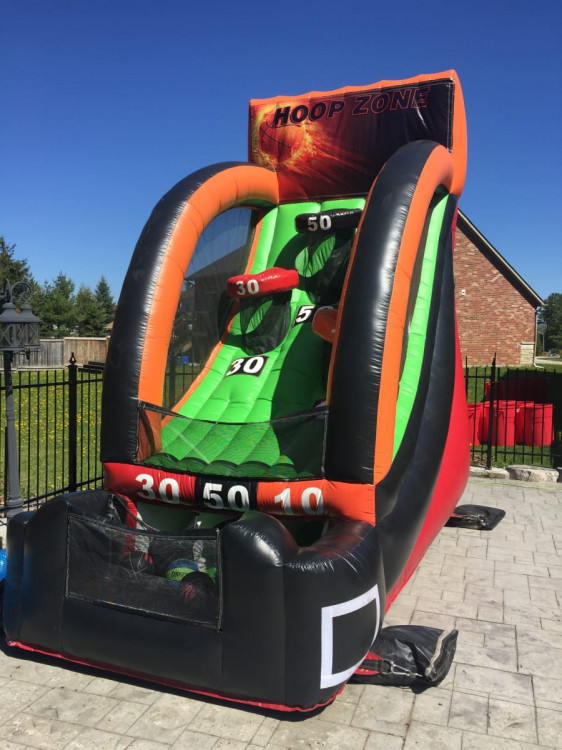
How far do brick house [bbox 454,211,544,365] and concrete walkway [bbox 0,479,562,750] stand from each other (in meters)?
19.7

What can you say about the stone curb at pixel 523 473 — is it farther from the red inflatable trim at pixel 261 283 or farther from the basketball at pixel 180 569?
the basketball at pixel 180 569

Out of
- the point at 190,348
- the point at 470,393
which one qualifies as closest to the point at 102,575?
the point at 190,348

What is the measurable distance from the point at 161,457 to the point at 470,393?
1491 cm

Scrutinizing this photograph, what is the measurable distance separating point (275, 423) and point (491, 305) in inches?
822

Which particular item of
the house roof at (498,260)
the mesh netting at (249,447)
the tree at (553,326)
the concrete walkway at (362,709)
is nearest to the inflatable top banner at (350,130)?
the mesh netting at (249,447)

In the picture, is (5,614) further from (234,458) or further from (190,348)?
(190,348)

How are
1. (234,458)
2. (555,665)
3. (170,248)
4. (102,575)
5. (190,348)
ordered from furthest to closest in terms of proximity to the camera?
(190,348)
(170,248)
(234,458)
(555,665)
(102,575)

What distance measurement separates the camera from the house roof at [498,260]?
23.5 meters

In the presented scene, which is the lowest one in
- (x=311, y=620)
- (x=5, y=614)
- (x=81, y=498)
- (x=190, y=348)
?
(x=5, y=614)

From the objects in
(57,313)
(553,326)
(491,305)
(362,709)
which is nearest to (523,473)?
(362,709)

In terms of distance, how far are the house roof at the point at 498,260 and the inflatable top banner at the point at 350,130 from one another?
1784 cm

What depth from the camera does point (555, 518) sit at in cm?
768

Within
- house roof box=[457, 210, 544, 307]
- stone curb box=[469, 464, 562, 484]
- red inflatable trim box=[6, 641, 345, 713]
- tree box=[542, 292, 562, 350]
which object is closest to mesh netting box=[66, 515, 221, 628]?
red inflatable trim box=[6, 641, 345, 713]

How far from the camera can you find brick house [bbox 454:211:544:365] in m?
23.8
